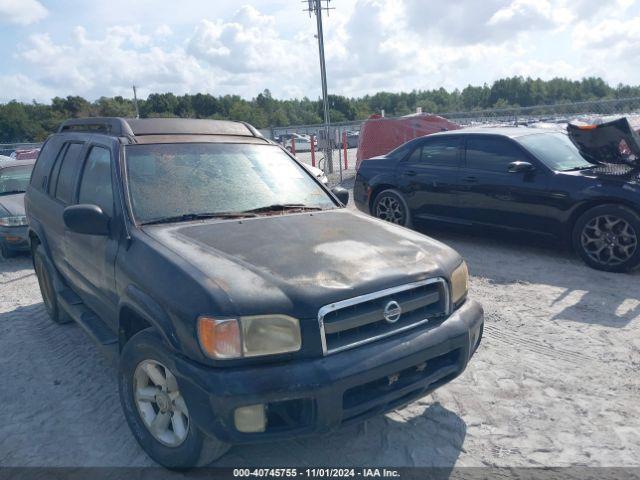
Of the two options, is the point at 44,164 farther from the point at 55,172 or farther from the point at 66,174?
the point at 66,174

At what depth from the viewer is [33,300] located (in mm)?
6016

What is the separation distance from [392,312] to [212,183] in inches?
65.4

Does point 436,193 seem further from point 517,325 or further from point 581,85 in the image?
point 581,85

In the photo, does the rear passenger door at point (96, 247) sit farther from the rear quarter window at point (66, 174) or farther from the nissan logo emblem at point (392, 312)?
the nissan logo emblem at point (392, 312)

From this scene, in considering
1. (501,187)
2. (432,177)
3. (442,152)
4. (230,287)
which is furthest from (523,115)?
(230,287)

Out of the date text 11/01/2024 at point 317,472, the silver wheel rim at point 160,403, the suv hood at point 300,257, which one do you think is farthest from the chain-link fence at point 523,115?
the silver wheel rim at point 160,403

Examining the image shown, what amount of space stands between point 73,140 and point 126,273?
6.81ft

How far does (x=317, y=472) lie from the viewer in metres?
2.82

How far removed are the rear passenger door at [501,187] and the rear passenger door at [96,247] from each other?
486 cm

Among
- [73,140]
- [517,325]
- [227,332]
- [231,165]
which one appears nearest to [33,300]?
[73,140]

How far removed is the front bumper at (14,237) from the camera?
25.0 ft

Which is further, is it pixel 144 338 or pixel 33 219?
pixel 33 219

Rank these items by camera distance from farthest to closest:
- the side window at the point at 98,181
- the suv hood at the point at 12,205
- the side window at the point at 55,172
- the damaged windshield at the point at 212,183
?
the suv hood at the point at 12,205
the side window at the point at 55,172
the side window at the point at 98,181
the damaged windshield at the point at 212,183

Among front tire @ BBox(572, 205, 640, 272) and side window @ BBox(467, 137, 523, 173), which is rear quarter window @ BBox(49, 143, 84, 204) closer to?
side window @ BBox(467, 137, 523, 173)
